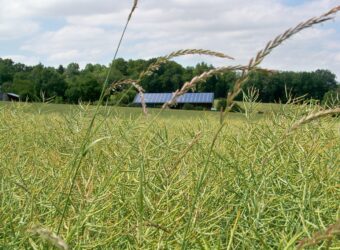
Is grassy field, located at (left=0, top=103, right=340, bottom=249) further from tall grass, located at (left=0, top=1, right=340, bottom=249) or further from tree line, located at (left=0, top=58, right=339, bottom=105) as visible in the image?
tree line, located at (left=0, top=58, right=339, bottom=105)

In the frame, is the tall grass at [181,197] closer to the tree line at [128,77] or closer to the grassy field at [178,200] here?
the grassy field at [178,200]

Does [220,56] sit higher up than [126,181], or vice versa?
[220,56]

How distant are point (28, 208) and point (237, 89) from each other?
91 cm

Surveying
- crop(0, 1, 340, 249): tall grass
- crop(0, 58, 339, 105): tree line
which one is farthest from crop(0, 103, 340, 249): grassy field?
crop(0, 58, 339, 105): tree line

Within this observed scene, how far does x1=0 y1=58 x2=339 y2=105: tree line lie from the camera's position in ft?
7.23

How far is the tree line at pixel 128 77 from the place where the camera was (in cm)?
221

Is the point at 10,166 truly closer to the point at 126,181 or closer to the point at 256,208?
the point at 126,181

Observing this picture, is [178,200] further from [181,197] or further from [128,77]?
[128,77]

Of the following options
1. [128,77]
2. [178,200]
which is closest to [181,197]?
[178,200]

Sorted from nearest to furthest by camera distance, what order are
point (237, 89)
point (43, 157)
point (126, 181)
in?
1. point (237, 89)
2. point (126, 181)
3. point (43, 157)

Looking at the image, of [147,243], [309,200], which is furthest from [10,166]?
[309,200]

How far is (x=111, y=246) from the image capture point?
1.37m

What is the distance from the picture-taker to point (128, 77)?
4.99ft

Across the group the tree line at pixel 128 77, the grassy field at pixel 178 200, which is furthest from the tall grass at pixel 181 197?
the tree line at pixel 128 77
